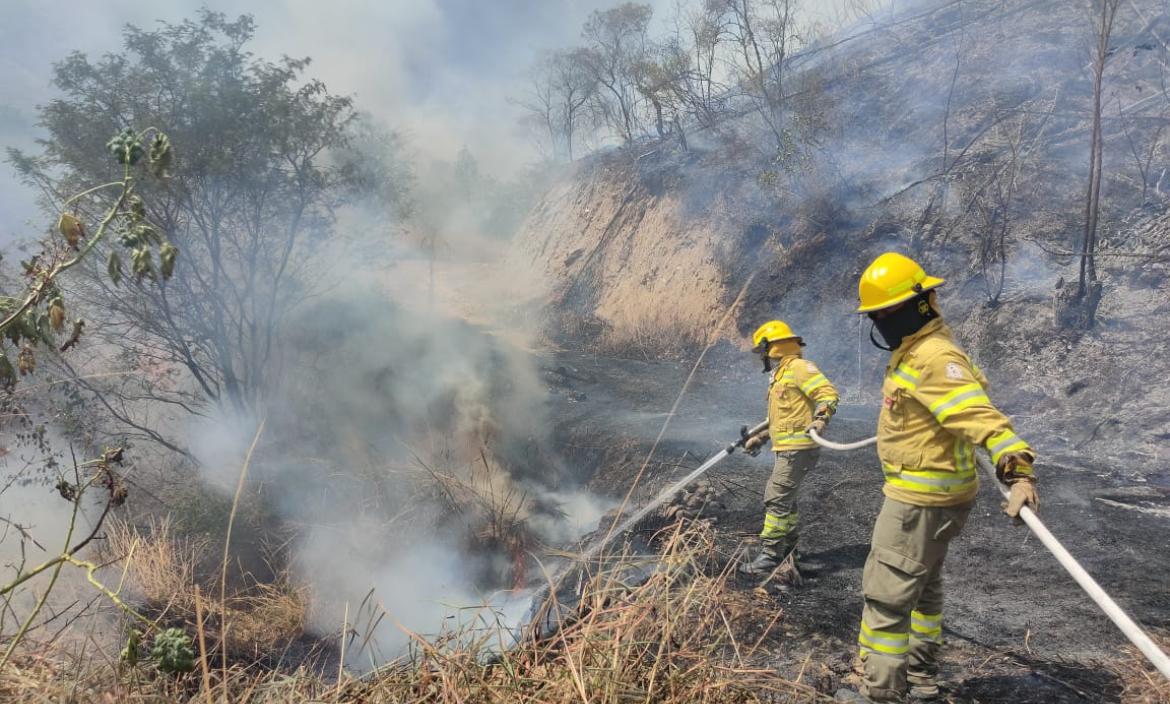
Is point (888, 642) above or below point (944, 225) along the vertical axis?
below

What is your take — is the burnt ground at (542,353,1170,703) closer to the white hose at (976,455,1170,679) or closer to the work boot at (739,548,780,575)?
the work boot at (739,548,780,575)

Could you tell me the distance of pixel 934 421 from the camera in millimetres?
2643

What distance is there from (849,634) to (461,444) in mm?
7202

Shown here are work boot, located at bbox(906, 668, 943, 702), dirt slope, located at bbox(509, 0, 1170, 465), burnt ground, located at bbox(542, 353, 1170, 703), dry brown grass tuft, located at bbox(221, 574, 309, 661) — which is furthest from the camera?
dirt slope, located at bbox(509, 0, 1170, 465)

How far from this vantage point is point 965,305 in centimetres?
935

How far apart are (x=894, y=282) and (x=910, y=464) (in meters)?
0.79

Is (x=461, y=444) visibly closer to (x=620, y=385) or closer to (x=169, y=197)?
(x=620, y=385)

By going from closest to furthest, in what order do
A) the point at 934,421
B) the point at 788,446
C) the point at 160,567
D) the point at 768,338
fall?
the point at 934,421 → the point at 788,446 → the point at 768,338 → the point at 160,567

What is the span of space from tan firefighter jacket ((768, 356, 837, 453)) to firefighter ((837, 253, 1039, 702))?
4.43 ft

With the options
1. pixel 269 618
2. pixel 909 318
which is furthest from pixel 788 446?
pixel 269 618

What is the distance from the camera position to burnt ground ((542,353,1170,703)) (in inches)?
121

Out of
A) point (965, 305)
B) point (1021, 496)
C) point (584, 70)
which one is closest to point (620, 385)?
point (965, 305)

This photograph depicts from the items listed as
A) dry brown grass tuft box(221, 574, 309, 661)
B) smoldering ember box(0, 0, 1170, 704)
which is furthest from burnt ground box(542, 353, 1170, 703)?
dry brown grass tuft box(221, 574, 309, 661)

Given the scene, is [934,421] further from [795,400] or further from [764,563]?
[764,563]
